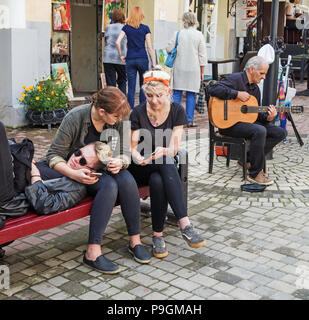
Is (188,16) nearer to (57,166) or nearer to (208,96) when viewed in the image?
(208,96)

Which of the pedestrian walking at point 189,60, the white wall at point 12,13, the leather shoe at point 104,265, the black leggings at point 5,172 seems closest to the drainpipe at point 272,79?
the pedestrian walking at point 189,60

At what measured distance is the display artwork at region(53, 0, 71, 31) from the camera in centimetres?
1056

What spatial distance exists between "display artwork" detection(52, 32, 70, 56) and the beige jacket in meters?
2.77

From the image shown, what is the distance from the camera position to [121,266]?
12.9ft

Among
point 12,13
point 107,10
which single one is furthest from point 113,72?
point 107,10

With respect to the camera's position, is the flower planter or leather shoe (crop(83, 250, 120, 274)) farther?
the flower planter

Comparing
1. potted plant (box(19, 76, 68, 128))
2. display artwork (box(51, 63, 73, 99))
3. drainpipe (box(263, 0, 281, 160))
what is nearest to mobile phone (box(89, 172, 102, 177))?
drainpipe (box(263, 0, 281, 160))

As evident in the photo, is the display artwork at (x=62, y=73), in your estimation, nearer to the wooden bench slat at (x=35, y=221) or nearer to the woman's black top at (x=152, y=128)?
the woman's black top at (x=152, y=128)

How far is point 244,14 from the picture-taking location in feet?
42.9

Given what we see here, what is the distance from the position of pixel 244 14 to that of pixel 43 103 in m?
6.56

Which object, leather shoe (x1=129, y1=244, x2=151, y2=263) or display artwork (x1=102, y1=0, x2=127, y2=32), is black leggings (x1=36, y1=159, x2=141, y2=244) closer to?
leather shoe (x1=129, y1=244, x2=151, y2=263)

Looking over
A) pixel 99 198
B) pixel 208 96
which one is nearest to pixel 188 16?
pixel 208 96

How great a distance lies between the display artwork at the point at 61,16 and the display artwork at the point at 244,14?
13.6 ft

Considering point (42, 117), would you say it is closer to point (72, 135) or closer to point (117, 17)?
point (117, 17)
